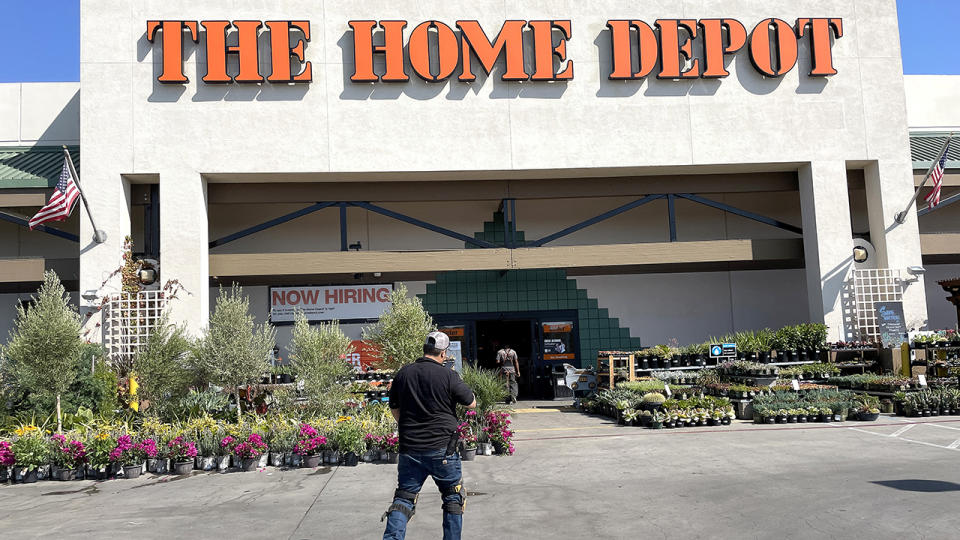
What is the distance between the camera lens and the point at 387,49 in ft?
58.1

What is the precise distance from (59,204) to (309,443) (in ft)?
28.9

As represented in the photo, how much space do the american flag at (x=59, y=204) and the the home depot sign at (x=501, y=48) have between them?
10.5ft

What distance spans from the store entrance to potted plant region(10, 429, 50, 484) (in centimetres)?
1241

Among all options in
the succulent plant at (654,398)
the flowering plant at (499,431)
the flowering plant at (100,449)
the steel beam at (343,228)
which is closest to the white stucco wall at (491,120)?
the steel beam at (343,228)

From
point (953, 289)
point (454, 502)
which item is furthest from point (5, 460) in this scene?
point (953, 289)

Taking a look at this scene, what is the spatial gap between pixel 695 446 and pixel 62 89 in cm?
1877

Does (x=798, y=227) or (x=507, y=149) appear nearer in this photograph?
(x=507, y=149)

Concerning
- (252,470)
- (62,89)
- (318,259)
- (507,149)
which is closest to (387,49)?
(507,149)

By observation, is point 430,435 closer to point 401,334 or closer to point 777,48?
point 401,334

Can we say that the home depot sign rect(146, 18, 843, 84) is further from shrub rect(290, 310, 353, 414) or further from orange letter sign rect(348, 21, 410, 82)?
shrub rect(290, 310, 353, 414)

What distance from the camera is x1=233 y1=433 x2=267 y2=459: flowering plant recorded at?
10359 mm

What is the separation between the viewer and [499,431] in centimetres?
1107

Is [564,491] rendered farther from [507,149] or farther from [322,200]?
[322,200]

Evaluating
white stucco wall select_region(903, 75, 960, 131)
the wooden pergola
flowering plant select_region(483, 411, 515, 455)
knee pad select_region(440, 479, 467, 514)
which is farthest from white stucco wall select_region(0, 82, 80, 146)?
white stucco wall select_region(903, 75, 960, 131)
